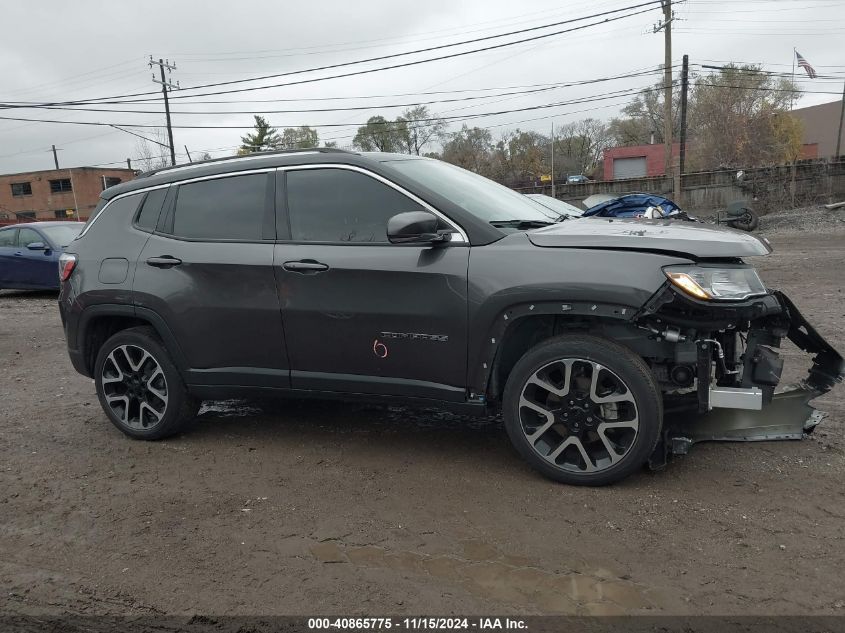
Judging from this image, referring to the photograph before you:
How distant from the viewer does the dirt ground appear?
2.73m

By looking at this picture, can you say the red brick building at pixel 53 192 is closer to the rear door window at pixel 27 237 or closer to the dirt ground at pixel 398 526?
the rear door window at pixel 27 237

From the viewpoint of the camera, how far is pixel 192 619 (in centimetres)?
266

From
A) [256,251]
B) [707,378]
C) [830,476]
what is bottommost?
[830,476]

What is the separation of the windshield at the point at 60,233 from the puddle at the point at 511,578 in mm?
11972

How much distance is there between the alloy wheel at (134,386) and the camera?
4637 mm

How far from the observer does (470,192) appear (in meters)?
4.27

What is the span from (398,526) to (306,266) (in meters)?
1.62

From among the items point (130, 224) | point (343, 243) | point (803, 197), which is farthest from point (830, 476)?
point (803, 197)

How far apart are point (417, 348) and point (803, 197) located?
31.2m

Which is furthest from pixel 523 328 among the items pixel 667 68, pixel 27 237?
pixel 667 68

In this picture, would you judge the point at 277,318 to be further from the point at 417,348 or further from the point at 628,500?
the point at 628,500

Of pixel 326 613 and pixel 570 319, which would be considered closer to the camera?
pixel 326 613

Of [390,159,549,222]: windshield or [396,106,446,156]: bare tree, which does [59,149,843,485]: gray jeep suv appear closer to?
[390,159,549,222]: windshield

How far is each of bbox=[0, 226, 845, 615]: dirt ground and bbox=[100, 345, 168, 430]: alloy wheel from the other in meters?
0.21
